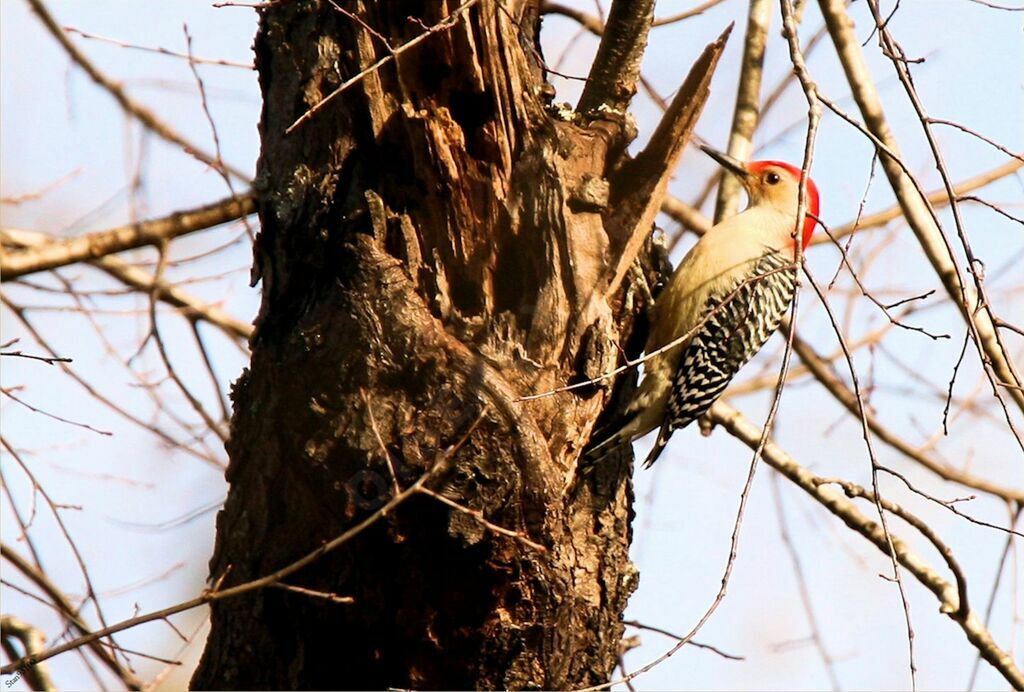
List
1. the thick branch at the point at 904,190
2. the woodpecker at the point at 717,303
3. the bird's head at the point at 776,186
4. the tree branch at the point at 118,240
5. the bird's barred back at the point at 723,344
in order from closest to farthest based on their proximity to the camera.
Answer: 1. the thick branch at the point at 904,190
2. the tree branch at the point at 118,240
3. the woodpecker at the point at 717,303
4. the bird's barred back at the point at 723,344
5. the bird's head at the point at 776,186

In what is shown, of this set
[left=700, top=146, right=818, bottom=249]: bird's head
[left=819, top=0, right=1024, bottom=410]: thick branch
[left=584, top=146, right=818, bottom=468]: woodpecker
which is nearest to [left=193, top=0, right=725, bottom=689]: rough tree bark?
[left=819, top=0, right=1024, bottom=410]: thick branch

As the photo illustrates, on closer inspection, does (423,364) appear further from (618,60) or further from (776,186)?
(776,186)

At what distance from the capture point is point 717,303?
4.84m

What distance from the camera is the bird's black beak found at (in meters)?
5.23

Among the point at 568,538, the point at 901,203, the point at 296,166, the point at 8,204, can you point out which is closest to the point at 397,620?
the point at 568,538

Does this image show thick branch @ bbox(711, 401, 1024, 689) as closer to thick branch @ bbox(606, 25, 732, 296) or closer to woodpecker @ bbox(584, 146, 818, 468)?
woodpecker @ bbox(584, 146, 818, 468)

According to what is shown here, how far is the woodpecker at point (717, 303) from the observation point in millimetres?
4871

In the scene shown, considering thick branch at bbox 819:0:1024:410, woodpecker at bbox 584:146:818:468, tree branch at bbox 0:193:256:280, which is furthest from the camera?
woodpecker at bbox 584:146:818:468

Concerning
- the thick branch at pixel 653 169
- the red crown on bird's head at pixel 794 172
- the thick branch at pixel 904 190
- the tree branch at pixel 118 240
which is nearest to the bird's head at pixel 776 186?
the red crown on bird's head at pixel 794 172

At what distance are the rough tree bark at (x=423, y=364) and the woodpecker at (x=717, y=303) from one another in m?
0.91

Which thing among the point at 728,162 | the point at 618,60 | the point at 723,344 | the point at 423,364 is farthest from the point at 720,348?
the point at 423,364

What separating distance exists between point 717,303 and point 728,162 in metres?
0.80

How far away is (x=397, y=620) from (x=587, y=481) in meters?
0.84

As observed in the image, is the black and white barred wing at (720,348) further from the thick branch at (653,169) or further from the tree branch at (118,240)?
the tree branch at (118,240)
